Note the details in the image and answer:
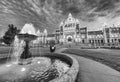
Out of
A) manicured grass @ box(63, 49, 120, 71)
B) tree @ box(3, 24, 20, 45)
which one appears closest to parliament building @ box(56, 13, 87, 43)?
tree @ box(3, 24, 20, 45)

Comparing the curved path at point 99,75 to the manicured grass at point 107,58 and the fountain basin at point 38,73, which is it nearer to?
the fountain basin at point 38,73

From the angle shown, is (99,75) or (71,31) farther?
(71,31)

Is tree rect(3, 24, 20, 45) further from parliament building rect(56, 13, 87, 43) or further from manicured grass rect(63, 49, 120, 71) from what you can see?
manicured grass rect(63, 49, 120, 71)

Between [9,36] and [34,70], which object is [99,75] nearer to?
[34,70]

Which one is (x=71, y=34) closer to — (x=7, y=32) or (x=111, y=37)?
(x=111, y=37)

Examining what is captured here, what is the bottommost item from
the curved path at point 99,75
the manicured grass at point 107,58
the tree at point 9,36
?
the manicured grass at point 107,58

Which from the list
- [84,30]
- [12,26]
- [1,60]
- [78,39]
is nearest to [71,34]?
[78,39]

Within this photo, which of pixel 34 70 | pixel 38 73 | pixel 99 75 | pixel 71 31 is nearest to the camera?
pixel 99 75

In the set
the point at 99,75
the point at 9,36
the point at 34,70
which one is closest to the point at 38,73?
the point at 34,70

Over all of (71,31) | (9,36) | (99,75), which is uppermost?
Result: (71,31)

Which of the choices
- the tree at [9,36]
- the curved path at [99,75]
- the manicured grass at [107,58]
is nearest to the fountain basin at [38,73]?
the curved path at [99,75]

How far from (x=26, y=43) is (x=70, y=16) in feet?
182

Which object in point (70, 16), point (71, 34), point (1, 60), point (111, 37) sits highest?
point (70, 16)

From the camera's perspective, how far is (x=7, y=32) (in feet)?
135
